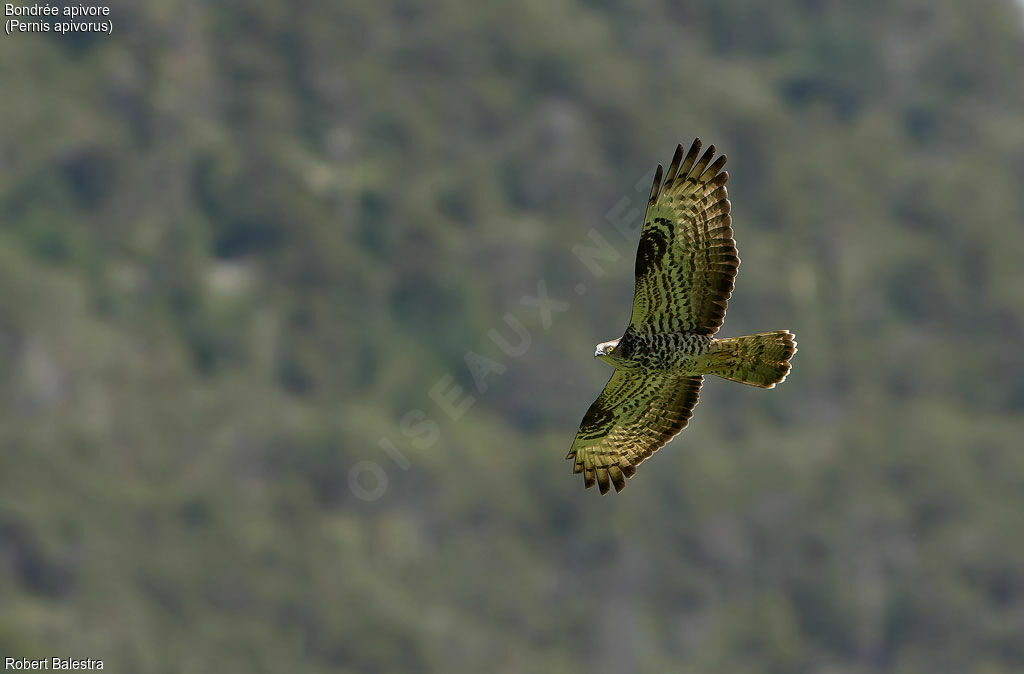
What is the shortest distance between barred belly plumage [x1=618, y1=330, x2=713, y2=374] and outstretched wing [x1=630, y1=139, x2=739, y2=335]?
0.10 m

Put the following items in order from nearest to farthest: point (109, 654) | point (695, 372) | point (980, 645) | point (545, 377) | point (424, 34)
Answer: point (695, 372)
point (109, 654)
point (980, 645)
point (545, 377)
point (424, 34)

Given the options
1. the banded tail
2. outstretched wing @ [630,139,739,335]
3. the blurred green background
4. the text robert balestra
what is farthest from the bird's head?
the blurred green background

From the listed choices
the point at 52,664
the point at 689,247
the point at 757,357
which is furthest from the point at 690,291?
the point at 52,664

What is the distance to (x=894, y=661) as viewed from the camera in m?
68.2

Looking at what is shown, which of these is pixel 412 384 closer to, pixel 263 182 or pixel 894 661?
pixel 263 182

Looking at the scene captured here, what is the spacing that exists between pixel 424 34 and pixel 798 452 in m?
30.5

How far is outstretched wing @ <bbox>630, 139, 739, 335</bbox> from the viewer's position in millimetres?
12875

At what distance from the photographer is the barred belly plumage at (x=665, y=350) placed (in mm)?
13016

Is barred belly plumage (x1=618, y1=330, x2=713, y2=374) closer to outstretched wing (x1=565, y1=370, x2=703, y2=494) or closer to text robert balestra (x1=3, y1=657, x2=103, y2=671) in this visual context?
outstretched wing (x1=565, y1=370, x2=703, y2=494)

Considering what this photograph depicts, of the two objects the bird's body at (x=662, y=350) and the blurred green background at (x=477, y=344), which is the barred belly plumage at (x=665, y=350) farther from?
the blurred green background at (x=477, y=344)

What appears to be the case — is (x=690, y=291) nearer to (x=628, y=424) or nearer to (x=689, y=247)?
(x=689, y=247)

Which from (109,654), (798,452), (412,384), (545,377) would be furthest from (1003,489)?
(109,654)

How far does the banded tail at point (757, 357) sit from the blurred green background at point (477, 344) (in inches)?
2023

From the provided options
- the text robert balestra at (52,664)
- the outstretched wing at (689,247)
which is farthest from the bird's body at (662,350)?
the text robert balestra at (52,664)
